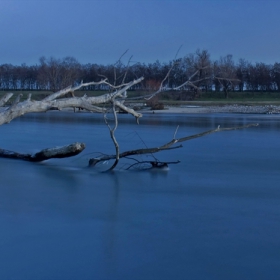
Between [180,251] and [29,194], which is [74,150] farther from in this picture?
[180,251]

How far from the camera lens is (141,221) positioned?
6.12 meters

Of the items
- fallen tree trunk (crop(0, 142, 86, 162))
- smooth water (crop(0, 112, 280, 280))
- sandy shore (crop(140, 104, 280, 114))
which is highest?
sandy shore (crop(140, 104, 280, 114))

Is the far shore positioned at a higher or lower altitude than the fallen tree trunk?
higher

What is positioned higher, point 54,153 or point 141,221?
point 54,153

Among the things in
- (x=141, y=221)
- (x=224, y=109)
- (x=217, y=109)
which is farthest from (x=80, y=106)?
(x=224, y=109)

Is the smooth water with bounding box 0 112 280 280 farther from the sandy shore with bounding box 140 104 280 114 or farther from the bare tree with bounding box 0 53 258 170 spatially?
the sandy shore with bounding box 140 104 280 114

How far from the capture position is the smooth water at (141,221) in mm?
4691

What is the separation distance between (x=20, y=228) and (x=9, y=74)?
64.9 metres

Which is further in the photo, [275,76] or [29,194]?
[275,76]

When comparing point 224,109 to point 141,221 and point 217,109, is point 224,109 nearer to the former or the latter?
point 217,109

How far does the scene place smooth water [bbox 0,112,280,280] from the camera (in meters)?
Result: 4.69

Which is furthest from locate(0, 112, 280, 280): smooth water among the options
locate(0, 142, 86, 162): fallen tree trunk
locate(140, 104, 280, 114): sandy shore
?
locate(140, 104, 280, 114): sandy shore

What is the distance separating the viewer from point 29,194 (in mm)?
7574

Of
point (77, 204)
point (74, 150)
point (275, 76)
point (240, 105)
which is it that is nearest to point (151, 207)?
point (77, 204)
